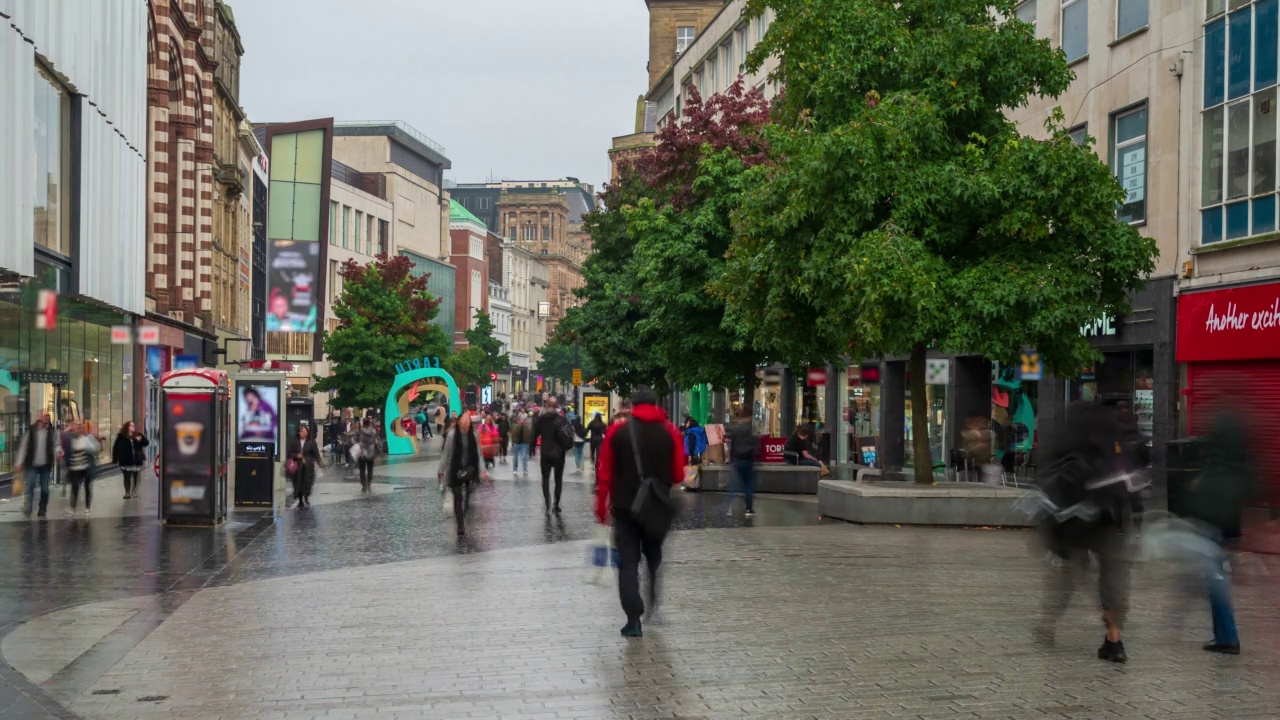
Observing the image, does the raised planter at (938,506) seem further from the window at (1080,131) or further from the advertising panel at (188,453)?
the window at (1080,131)

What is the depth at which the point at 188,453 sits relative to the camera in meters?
21.1

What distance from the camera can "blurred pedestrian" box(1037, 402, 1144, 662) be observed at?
31.6 feet

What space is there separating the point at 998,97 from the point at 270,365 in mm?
35683

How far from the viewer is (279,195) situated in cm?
9062

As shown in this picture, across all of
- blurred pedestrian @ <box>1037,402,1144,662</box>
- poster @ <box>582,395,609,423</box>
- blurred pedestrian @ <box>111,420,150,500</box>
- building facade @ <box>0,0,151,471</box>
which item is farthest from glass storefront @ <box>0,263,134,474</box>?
blurred pedestrian @ <box>1037,402,1144,662</box>

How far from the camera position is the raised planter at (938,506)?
20.2m

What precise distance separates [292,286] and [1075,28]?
199 feet

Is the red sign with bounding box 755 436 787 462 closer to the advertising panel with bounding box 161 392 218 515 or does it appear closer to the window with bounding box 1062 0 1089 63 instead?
the window with bounding box 1062 0 1089 63

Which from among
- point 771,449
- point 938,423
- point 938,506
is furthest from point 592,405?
point 938,506

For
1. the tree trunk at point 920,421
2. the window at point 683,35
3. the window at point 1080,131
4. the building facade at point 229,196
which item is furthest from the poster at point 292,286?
the tree trunk at point 920,421

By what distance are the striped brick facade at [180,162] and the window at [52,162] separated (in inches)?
515

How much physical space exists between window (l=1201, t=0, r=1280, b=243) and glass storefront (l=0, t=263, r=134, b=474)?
67.2 feet

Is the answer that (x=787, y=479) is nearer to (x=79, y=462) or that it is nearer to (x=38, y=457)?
(x=79, y=462)

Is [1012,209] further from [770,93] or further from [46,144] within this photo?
[770,93]
